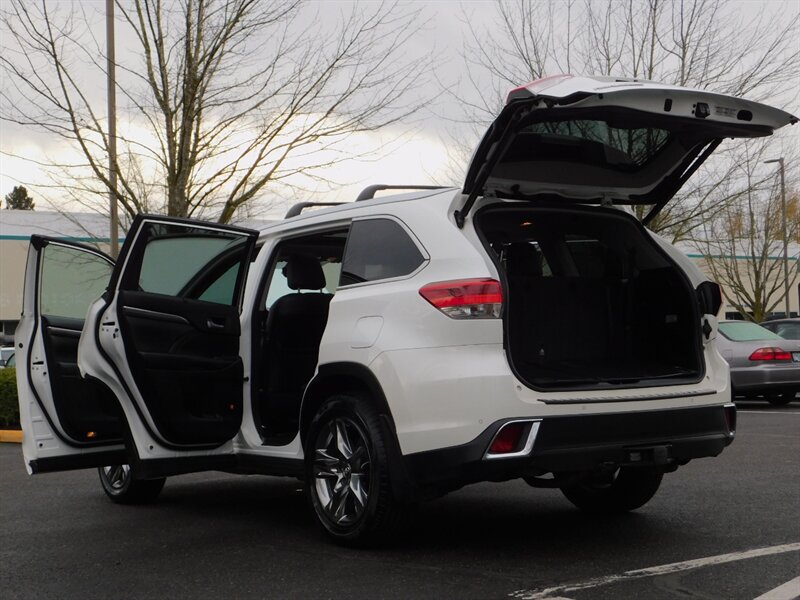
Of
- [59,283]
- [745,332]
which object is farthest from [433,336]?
[745,332]

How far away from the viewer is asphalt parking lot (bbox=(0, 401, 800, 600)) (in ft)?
16.1

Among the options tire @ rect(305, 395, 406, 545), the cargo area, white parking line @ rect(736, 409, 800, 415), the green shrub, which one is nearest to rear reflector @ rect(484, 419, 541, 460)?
tire @ rect(305, 395, 406, 545)

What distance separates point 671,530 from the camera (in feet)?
20.2

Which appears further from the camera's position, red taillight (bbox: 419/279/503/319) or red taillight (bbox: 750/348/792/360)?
red taillight (bbox: 750/348/792/360)

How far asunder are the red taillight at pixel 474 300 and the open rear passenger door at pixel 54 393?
93.2 inches

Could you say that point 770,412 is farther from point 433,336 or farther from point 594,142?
point 433,336

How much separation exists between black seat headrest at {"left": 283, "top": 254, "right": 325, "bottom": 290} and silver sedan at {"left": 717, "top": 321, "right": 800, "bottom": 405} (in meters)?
10.7

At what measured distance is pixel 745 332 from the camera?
55.2 ft

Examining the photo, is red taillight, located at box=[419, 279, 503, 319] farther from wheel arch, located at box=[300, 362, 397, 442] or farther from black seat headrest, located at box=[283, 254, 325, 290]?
black seat headrest, located at box=[283, 254, 325, 290]

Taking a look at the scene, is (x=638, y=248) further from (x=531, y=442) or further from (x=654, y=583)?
(x=654, y=583)

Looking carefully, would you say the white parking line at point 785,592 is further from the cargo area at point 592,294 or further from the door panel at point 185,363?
the door panel at point 185,363

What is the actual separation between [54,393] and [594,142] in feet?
11.9

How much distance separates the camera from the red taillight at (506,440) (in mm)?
5012

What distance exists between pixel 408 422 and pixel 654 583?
138 cm
